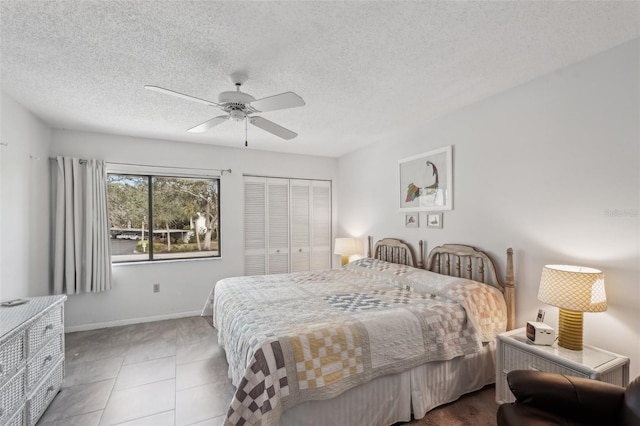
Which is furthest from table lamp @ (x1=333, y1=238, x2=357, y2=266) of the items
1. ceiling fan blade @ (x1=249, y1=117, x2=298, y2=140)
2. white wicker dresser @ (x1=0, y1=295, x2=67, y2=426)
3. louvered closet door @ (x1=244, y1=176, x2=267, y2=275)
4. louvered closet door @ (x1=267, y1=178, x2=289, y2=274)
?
white wicker dresser @ (x1=0, y1=295, x2=67, y2=426)

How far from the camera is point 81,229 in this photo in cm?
380

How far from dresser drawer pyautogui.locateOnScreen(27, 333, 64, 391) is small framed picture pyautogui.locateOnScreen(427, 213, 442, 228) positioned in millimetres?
3688

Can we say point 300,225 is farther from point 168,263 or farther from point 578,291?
point 578,291

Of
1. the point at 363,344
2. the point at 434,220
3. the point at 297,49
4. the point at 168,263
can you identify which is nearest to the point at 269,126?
the point at 297,49

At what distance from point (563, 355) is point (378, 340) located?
1168 millimetres

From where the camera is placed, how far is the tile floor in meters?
2.21

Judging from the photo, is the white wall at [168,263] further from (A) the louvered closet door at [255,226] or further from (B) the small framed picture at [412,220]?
(B) the small framed picture at [412,220]

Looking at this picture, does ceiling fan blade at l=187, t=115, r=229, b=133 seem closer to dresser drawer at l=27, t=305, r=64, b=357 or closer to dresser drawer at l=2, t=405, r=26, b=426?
dresser drawer at l=27, t=305, r=64, b=357

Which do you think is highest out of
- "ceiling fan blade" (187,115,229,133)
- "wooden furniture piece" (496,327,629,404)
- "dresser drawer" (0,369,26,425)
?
"ceiling fan blade" (187,115,229,133)

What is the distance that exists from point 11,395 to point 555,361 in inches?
134

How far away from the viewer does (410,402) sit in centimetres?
217

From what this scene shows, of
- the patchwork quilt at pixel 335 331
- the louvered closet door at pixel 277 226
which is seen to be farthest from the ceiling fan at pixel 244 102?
the louvered closet door at pixel 277 226

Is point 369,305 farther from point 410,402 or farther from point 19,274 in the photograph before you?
point 19,274

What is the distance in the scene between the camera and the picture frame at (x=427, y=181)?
325cm
